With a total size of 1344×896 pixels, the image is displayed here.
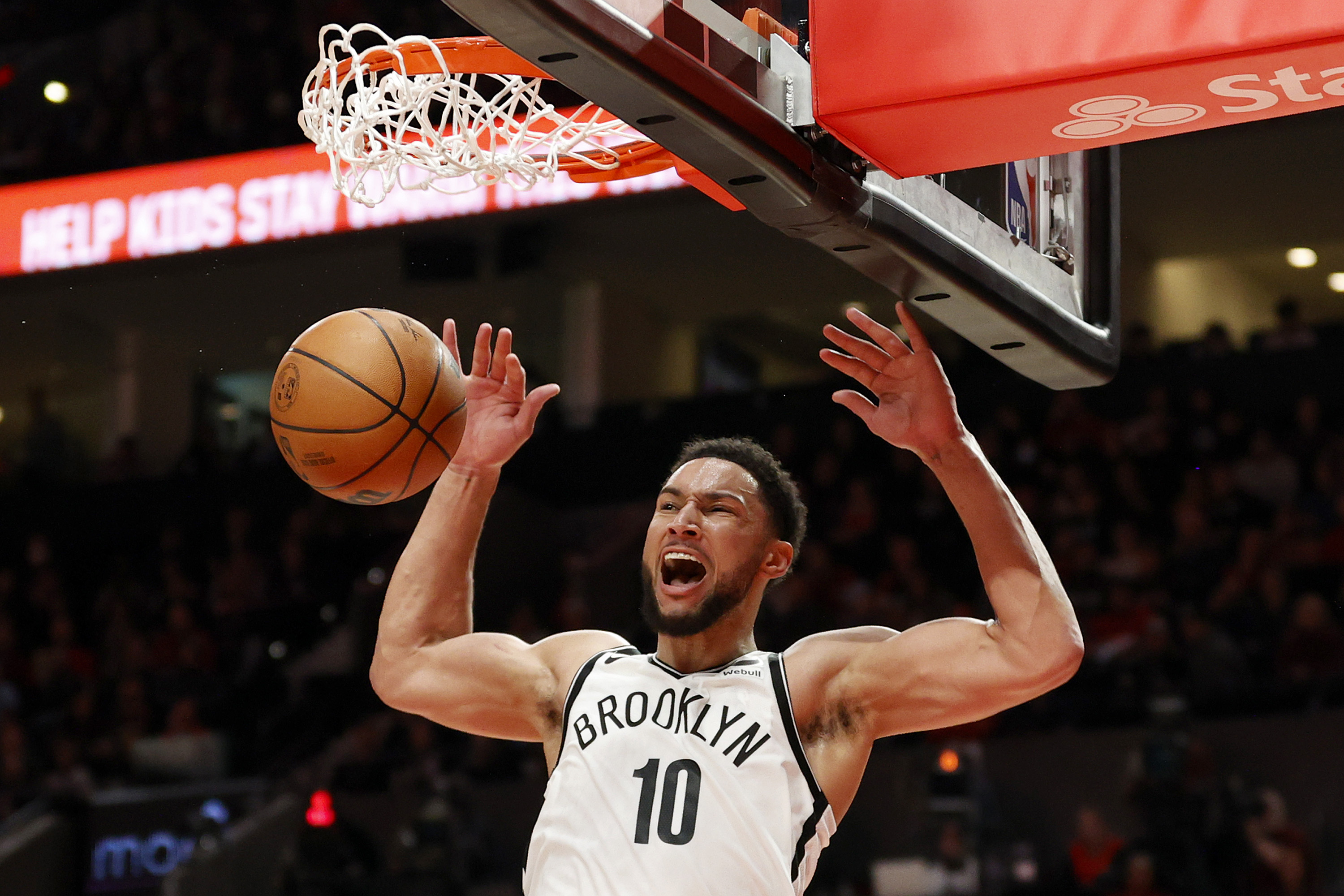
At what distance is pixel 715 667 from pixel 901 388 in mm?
721

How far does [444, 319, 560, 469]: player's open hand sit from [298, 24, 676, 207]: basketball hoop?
398 mm

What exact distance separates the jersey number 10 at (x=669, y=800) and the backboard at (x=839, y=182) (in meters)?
1.03

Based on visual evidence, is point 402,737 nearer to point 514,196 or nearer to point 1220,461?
point 514,196

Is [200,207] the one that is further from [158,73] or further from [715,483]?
[715,483]

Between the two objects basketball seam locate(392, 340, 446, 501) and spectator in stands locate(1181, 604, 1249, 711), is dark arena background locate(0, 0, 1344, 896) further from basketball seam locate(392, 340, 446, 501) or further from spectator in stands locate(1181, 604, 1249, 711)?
basketball seam locate(392, 340, 446, 501)

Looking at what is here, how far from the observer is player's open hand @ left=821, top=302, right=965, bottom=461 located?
3072mm

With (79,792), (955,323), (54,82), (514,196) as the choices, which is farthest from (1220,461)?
(54,82)

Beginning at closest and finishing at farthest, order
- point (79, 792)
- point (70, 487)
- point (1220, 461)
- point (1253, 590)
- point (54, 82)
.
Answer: point (1253, 590), point (1220, 461), point (79, 792), point (70, 487), point (54, 82)

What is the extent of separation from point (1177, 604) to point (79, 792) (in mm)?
6958

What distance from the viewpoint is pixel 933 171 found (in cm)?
277

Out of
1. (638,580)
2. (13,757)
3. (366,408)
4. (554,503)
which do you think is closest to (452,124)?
(366,408)

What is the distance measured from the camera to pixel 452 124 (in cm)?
324

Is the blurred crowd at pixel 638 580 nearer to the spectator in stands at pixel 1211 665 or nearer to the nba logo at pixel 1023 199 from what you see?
the spectator in stands at pixel 1211 665

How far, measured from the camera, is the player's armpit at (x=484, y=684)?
11.0 ft
